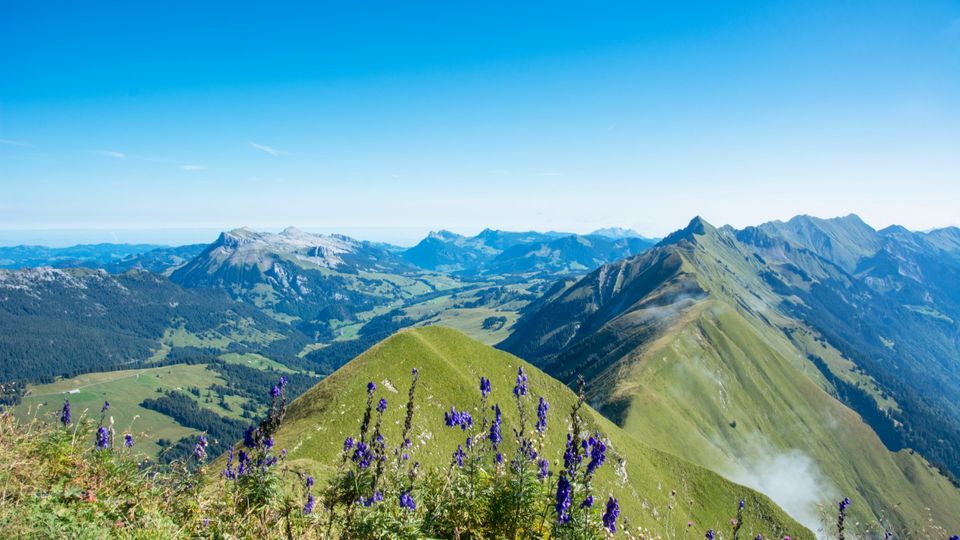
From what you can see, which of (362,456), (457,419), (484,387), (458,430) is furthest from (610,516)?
(458,430)

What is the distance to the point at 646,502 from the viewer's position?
75.9 meters

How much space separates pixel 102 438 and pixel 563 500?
12.3 meters

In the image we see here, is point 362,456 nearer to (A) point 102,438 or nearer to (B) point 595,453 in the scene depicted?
(B) point 595,453

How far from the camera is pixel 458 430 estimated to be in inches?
2830

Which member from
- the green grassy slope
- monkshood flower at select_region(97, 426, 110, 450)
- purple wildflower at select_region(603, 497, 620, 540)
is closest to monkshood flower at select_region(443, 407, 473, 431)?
purple wildflower at select_region(603, 497, 620, 540)

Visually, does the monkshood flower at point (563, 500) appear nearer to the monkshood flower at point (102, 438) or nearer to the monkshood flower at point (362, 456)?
the monkshood flower at point (362, 456)

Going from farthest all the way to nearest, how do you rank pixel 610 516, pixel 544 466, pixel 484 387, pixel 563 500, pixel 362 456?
pixel 484 387, pixel 544 466, pixel 362 456, pixel 610 516, pixel 563 500

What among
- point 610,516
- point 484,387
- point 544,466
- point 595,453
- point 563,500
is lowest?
point 544,466

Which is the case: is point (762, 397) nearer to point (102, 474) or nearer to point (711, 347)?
point (711, 347)

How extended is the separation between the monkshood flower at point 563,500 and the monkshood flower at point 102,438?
Answer: 11942 mm

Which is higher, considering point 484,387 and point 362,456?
point 484,387

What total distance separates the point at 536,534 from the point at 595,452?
1.96 metres

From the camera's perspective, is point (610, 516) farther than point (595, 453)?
No

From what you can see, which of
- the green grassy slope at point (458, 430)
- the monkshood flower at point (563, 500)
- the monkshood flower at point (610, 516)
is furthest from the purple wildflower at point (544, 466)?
the green grassy slope at point (458, 430)
